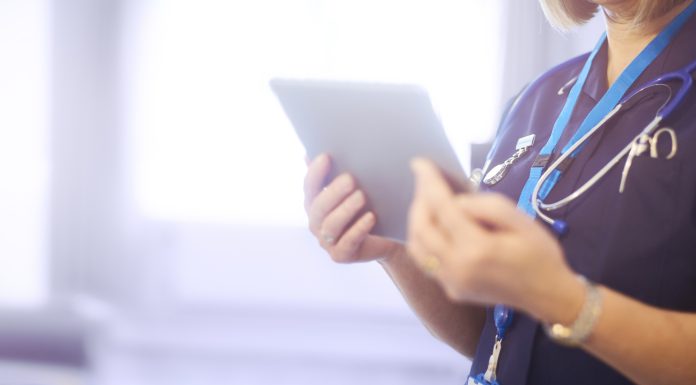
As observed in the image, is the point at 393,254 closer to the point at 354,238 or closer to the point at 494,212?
the point at 354,238

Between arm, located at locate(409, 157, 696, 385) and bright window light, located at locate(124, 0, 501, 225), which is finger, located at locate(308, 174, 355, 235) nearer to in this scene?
arm, located at locate(409, 157, 696, 385)

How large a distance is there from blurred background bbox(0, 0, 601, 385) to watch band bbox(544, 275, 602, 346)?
169cm

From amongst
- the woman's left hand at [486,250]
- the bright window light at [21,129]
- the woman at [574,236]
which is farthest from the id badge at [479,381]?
the bright window light at [21,129]

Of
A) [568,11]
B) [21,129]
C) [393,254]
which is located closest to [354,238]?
[393,254]

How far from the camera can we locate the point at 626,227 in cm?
79

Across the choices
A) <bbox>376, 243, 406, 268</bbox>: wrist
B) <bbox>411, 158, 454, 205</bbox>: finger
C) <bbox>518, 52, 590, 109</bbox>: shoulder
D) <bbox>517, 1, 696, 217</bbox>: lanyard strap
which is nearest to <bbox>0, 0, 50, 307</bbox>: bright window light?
<bbox>376, 243, 406, 268</bbox>: wrist

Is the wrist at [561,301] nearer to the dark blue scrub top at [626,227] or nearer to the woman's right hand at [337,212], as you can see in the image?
the dark blue scrub top at [626,227]

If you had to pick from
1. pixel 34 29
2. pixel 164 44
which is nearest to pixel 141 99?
pixel 164 44

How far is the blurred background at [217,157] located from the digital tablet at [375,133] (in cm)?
139

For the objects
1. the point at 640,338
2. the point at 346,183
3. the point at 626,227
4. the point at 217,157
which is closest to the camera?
the point at 640,338

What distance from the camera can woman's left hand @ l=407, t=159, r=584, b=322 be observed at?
555 millimetres

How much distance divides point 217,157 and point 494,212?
183cm

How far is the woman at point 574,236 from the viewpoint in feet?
1.89

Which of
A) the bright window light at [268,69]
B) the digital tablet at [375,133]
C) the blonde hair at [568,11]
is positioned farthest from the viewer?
the bright window light at [268,69]
